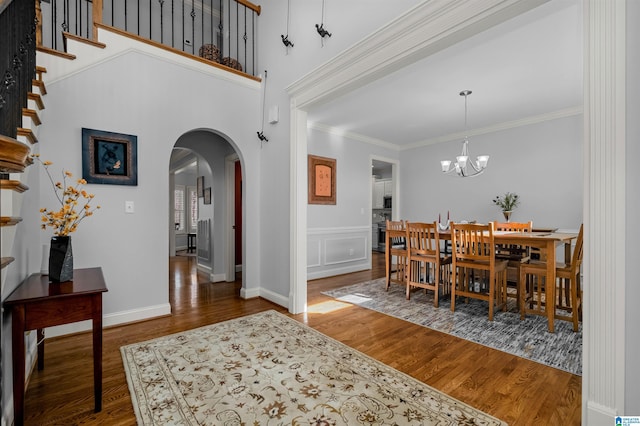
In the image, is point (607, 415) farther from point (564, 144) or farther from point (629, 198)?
point (564, 144)

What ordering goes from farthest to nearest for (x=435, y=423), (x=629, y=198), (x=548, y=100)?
(x=548, y=100)
(x=435, y=423)
(x=629, y=198)

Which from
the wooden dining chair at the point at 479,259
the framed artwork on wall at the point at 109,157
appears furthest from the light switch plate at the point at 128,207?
the wooden dining chair at the point at 479,259

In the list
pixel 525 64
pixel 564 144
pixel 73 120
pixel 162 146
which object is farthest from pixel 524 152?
pixel 73 120

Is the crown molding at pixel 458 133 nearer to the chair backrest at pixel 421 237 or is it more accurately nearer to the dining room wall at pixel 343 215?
the dining room wall at pixel 343 215

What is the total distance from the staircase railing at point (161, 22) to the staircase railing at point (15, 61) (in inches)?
28.3

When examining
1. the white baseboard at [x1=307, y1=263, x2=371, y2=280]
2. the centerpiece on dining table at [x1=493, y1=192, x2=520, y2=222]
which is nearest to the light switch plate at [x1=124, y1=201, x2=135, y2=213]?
the white baseboard at [x1=307, y1=263, x2=371, y2=280]

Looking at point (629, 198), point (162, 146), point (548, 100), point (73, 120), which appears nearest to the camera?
point (629, 198)

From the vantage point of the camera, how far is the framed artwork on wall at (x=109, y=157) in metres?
2.76

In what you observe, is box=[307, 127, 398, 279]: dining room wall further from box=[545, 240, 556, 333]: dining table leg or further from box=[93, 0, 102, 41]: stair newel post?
box=[545, 240, 556, 333]: dining table leg

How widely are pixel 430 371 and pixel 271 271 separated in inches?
86.5

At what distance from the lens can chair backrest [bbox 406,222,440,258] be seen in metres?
3.64

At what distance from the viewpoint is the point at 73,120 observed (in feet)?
8.89

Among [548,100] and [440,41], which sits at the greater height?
[548,100]

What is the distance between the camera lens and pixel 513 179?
5.26 m
